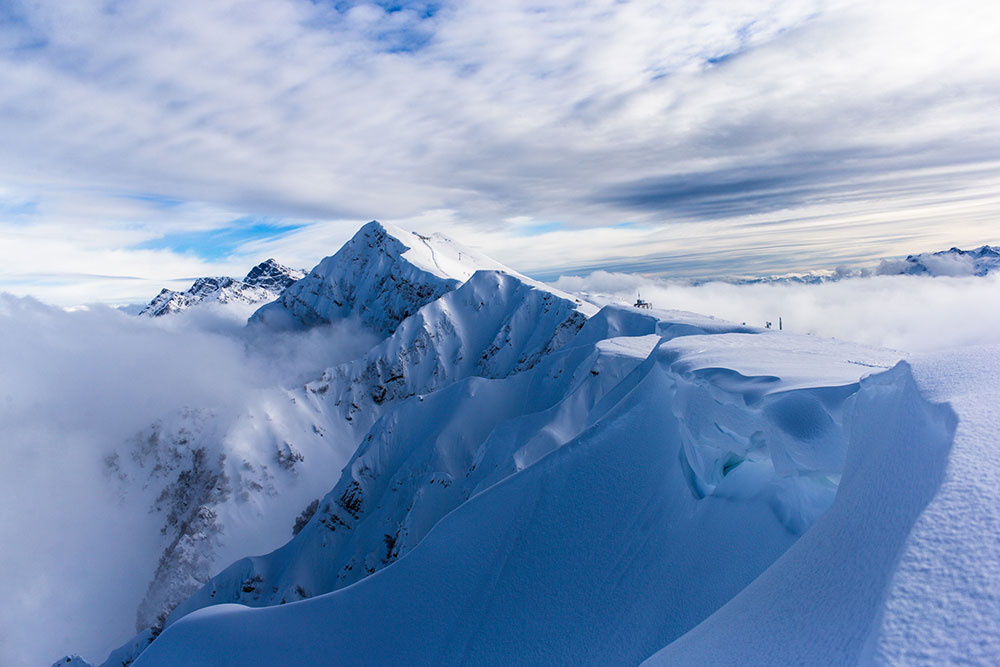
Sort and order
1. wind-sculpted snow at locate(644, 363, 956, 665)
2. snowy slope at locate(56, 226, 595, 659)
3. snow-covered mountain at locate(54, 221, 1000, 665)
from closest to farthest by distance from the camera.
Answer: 1. wind-sculpted snow at locate(644, 363, 956, 665)
2. snow-covered mountain at locate(54, 221, 1000, 665)
3. snowy slope at locate(56, 226, 595, 659)

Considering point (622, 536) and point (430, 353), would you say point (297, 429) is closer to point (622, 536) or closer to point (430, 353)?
point (430, 353)

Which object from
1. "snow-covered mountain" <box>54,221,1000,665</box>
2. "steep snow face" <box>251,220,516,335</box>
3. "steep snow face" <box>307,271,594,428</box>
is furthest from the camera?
"steep snow face" <box>251,220,516,335</box>

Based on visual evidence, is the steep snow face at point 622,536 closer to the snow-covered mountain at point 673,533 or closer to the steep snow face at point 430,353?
the snow-covered mountain at point 673,533

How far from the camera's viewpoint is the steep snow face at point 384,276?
159 meters

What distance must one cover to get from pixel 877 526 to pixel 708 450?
26.4 ft

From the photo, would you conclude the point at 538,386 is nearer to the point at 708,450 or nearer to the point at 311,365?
the point at 708,450

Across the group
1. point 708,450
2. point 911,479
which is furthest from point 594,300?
point 911,479

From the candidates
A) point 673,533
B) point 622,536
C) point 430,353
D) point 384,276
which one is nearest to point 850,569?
point 673,533

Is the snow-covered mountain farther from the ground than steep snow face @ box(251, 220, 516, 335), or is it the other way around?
steep snow face @ box(251, 220, 516, 335)

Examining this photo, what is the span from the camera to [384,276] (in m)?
174

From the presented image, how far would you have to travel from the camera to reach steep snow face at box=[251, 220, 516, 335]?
521ft

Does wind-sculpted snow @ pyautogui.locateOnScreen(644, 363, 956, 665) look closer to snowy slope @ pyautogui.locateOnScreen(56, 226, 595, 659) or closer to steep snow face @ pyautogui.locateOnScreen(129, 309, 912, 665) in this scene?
steep snow face @ pyautogui.locateOnScreen(129, 309, 912, 665)

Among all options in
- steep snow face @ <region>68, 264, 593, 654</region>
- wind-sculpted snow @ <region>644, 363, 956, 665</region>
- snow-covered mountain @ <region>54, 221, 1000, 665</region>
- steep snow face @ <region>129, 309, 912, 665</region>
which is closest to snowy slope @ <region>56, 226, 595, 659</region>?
steep snow face @ <region>68, 264, 593, 654</region>

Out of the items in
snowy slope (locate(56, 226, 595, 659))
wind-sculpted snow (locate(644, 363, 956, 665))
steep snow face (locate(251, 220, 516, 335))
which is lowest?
snowy slope (locate(56, 226, 595, 659))
